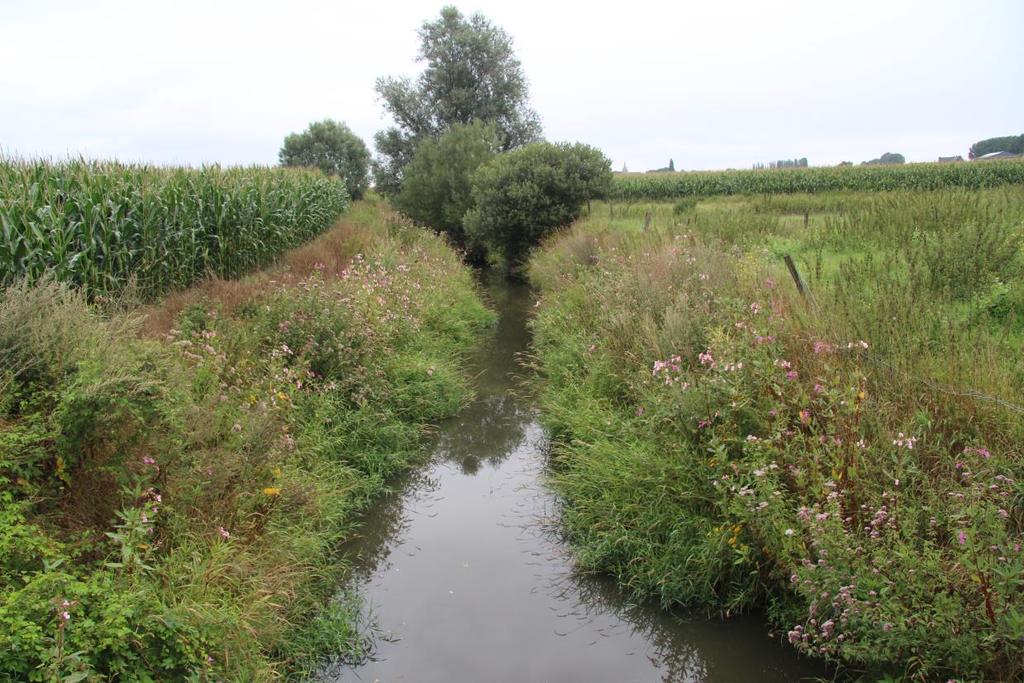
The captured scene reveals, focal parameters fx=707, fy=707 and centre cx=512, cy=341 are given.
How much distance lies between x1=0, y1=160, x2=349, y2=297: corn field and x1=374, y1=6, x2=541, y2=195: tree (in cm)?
2669

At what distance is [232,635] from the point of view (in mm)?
4059

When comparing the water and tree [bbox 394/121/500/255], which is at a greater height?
tree [bbox 394/121/500/255]

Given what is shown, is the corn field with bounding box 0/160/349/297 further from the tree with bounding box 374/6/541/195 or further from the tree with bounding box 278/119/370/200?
the tree with bounding box 278/119/370/200

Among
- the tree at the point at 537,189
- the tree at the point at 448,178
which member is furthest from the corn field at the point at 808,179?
the tree at the point at 537,189

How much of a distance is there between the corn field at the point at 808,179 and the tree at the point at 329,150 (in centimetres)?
2283

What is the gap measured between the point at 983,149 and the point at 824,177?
36.1 m

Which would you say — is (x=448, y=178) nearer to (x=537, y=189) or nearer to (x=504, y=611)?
(x=537, y=189)

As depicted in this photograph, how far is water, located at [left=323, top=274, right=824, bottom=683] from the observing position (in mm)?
4641

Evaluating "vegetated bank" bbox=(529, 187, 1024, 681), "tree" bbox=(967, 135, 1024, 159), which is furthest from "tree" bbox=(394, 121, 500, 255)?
"tree" bbox=(967, 135, 1024, 159)

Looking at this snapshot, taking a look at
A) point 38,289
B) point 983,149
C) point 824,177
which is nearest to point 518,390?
point 38,289

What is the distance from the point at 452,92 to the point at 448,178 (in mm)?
14335

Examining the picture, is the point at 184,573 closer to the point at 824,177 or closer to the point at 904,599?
the point at 904,599

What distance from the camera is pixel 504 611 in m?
5.33

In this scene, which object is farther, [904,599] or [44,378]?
[44,378]
